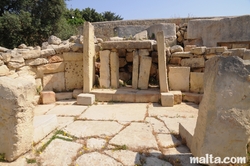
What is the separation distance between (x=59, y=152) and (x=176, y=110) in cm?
255

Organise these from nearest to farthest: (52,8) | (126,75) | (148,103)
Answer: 1. (148,103)
2. (126,75)
3. (52,8)

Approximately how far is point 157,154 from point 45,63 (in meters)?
3.61

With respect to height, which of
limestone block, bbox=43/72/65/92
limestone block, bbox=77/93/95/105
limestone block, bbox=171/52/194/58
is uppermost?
limestone block, bbox=171/52/194/58

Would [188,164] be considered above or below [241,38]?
below

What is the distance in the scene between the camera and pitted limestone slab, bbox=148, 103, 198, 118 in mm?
3656

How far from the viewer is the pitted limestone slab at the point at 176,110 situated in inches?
144

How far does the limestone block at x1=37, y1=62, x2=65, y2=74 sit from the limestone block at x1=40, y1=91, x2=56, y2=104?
1.85ft

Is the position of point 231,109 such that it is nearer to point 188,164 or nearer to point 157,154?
point 188,164

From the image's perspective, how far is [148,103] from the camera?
4402mm

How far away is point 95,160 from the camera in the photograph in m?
2.08

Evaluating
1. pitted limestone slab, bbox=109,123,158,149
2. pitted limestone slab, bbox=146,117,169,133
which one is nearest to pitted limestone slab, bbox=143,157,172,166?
pitted limestone slab, bbox=109,123,158,149

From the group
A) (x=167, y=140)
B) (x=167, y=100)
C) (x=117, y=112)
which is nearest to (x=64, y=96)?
(x=117, y=112)

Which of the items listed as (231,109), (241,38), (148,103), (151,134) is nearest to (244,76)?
(231,109)

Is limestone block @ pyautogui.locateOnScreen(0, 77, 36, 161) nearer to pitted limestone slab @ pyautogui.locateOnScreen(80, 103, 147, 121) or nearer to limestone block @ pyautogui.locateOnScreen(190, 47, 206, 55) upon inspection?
pitted limestone slab @ pyautogui.locateOnScreen(80, 103, 147, 121)
